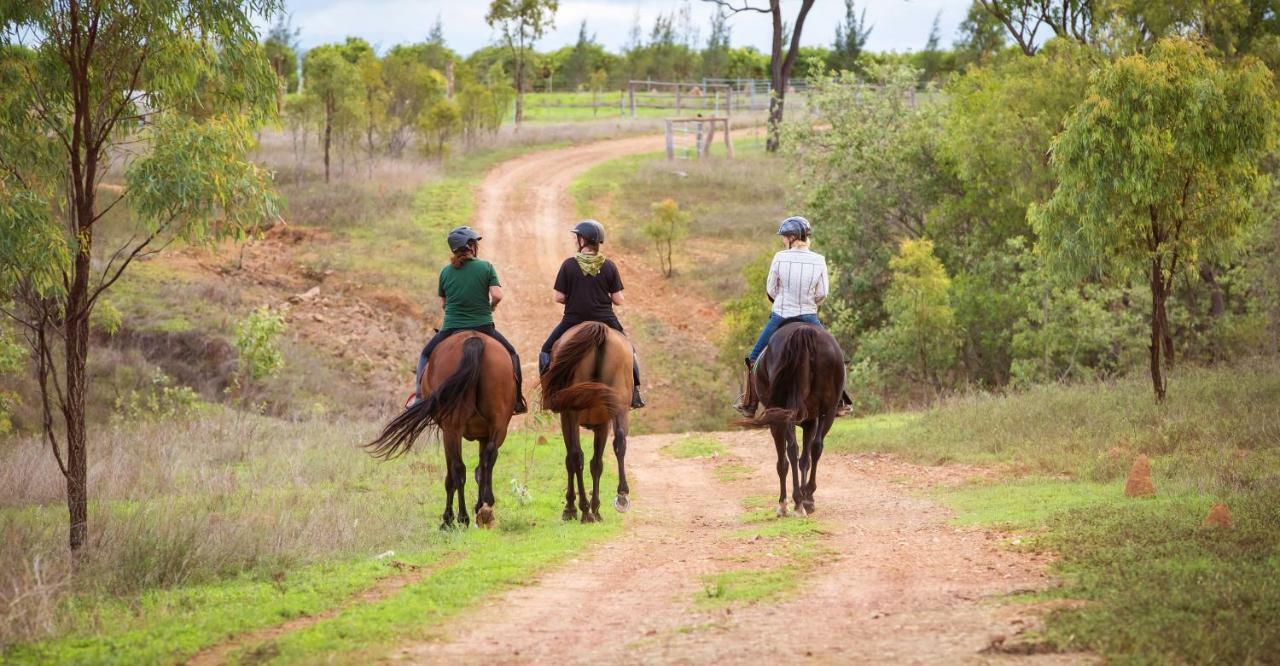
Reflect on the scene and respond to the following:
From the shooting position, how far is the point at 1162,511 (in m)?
10.7

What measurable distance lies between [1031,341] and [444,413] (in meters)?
17.2

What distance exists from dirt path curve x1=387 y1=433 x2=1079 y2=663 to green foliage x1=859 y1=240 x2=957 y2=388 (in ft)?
42.9

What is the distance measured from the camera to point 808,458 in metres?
13.4

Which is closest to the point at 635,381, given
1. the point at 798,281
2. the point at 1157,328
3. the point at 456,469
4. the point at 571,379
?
the point at 571,379

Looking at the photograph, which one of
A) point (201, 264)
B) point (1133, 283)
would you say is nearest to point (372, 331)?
point (201, 264)

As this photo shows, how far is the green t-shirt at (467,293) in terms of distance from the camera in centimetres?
1240

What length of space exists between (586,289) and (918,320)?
14.3 metres

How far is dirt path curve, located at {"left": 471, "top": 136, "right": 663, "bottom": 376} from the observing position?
109ft

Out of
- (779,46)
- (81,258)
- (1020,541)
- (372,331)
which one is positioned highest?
(779,46)

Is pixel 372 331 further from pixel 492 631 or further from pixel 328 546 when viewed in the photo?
pixel 492 631

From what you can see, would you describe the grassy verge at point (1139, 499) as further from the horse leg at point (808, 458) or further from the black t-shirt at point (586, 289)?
the black t-shirt at point (586, 289)

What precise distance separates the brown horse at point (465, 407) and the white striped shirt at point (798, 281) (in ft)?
9.83

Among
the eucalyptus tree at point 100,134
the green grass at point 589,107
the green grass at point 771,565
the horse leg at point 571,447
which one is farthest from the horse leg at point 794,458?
the green grass at point 589,107

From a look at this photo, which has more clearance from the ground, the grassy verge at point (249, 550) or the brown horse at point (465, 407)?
the brown horse at point (465, 407)
